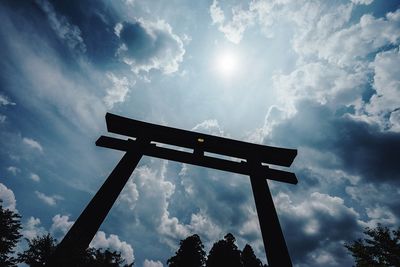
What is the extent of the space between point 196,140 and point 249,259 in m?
29.4

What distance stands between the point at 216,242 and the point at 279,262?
31.4 metres

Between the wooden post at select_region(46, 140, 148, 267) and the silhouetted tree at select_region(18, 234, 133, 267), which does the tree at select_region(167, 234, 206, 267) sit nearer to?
the silhouetted tree at select_region(18, 234, 133, 267)

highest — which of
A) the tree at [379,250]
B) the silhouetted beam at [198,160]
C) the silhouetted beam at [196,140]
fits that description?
the tree at [379,250]

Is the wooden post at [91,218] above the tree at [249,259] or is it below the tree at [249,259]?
below

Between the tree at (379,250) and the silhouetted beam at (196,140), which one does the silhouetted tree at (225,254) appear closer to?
the tree at (379,250)

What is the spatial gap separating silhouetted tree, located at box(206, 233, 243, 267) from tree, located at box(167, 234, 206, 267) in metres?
1.37

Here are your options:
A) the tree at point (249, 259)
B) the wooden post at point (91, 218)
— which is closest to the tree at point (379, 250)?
the tree at point (249, 259)

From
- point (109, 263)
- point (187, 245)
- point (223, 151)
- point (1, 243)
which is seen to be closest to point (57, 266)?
point (223, 151)

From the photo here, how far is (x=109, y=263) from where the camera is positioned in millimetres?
22062

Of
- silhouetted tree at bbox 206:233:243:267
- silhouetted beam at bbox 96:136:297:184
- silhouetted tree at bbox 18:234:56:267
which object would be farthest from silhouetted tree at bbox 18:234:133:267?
silhouetted beam at bbox 96:136:297:184

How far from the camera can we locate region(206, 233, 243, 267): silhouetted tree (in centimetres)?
2658

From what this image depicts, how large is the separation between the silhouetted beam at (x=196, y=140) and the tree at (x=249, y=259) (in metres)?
28.3

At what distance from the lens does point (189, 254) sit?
28.0 metres

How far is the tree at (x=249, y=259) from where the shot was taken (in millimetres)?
26828
